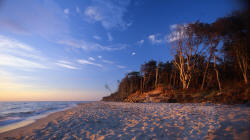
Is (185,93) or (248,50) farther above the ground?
(248,50)

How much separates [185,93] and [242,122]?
45.6 feet

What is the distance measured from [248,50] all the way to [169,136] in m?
18.1

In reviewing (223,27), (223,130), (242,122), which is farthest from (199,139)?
(223,27)

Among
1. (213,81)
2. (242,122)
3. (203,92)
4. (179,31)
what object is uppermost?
(179,31)

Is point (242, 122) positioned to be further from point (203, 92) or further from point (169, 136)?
point (203, 92)

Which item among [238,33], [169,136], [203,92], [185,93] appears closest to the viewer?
[169,136]

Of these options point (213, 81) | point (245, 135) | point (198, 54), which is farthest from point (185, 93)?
point (245, 135)

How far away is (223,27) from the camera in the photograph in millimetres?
14406

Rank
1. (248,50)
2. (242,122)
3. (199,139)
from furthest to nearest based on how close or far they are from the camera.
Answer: (248,50)
(242,122)
(199,139)

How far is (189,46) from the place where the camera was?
1983cm

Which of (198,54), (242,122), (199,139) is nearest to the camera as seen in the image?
(199,139)

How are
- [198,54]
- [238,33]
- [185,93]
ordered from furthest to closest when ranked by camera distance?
[198,54], [185,93], [238,33]

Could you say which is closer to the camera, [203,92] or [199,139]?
[199,139]

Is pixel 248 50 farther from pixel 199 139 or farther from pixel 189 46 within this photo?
pixel 199 139
